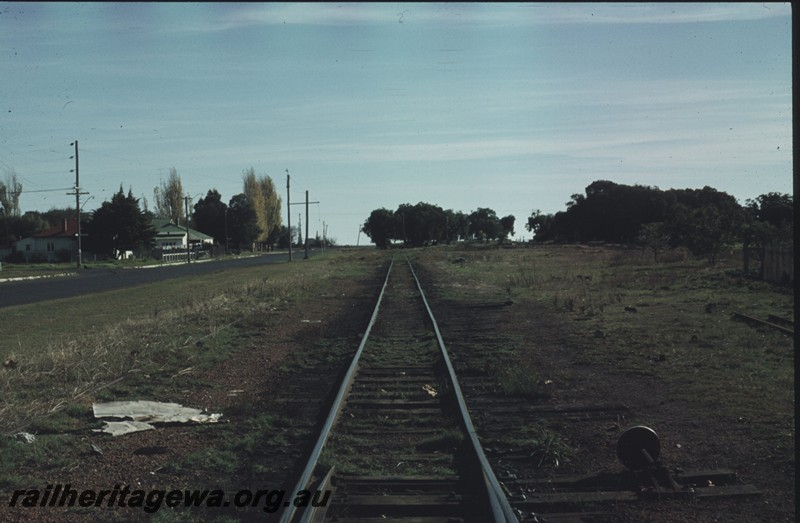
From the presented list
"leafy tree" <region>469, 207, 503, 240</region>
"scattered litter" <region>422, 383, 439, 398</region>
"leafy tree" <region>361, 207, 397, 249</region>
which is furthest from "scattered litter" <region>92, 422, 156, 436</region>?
"leafy tree" <region>469, 207, 503, 240</region>

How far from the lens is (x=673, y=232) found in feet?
140

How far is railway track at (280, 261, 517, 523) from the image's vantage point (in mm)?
5621

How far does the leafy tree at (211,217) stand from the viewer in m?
146

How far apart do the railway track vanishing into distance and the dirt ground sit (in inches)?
9.8

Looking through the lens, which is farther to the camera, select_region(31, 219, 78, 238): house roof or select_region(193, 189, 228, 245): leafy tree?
select_region(193, 189, 228, 245): leafy tree

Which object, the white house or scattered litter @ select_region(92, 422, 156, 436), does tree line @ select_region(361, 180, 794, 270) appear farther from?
the white house

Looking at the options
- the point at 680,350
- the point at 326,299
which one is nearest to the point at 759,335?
the point at 680,350

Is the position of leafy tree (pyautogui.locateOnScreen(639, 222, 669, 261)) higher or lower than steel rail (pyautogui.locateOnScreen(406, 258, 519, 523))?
higher

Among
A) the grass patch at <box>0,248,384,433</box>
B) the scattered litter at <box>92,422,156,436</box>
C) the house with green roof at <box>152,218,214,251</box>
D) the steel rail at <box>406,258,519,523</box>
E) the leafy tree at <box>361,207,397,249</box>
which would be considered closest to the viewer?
the steel rail at <box>406,258,519,523</box>

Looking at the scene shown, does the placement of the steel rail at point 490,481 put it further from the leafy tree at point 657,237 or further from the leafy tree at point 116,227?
the leafy tree at point 116,227

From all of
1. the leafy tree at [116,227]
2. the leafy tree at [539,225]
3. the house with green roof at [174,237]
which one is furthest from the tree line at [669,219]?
the house with green roof at [174,237]

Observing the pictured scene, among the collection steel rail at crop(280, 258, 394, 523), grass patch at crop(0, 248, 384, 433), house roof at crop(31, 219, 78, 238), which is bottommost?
grass patch at crop(0, 248, 384, 433)

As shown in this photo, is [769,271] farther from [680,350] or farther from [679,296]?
[680,350]

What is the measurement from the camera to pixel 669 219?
1715 inches
